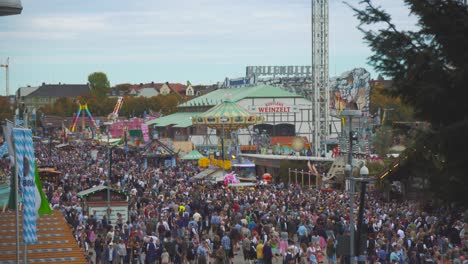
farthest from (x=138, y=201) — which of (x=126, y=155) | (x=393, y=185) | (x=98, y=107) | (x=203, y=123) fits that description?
(x=98, y=107)

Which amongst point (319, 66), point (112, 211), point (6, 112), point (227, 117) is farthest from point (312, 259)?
point (6, 112)

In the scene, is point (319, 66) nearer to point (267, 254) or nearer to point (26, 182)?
point (267, 254)

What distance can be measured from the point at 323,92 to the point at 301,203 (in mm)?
36677

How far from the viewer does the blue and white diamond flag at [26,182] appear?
1541 cm

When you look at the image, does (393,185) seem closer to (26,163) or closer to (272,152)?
(26,163)

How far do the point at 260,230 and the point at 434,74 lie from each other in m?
18.3

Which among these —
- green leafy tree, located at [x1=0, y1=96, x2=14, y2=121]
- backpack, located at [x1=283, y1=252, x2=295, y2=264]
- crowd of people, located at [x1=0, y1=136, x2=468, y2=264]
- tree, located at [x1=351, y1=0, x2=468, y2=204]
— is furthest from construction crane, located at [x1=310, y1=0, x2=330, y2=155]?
tree, located at [x1=351, y1=0, x2=468, y2=204]

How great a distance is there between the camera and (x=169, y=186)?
155 feet

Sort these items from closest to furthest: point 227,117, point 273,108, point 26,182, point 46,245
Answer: point 26,182, point 46,245, point 227,117, point 273,108

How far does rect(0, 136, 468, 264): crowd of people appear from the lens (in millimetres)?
23469

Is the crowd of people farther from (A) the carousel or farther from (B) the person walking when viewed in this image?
(A) the carousel

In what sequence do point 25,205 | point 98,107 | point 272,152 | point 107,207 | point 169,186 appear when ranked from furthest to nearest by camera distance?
point 98,107
point 272,152
point 169,186
point 107,207
point 25,205

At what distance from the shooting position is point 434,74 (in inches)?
413

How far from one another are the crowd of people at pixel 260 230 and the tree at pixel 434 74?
21.0 ft
